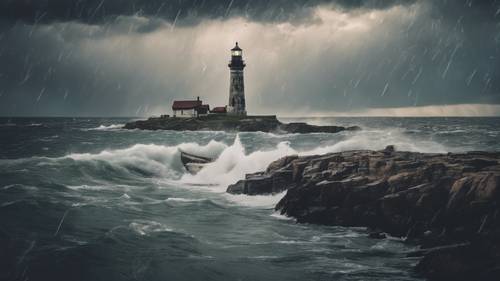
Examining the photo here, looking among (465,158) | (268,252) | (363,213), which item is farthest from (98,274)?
(465,158)

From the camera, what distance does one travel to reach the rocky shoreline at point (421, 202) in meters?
11.3

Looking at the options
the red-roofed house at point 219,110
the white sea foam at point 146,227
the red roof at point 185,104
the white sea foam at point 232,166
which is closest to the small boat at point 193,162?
the white sea foam at point 232,166

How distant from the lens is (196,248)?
1406 cm

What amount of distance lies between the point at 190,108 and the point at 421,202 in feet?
260

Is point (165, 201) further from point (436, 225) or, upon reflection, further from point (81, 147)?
point (81, 147)

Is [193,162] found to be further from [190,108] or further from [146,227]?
[190,108]

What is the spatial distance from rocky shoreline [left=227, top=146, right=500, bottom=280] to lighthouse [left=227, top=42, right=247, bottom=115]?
196 ft

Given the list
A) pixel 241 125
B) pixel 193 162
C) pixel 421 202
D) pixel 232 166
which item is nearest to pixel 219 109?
pixel 241 125

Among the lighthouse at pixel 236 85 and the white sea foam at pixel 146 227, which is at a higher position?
the lighthouse at pixel 236 85

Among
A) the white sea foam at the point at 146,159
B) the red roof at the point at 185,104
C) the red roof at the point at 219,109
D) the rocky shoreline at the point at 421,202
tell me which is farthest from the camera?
the red roof at the point at 185,104

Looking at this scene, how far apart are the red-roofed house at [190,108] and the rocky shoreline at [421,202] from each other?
71.2 m

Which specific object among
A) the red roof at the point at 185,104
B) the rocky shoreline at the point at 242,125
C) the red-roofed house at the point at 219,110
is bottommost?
the rocky shoreline at the point at 242,125

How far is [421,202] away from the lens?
15297 millimetres

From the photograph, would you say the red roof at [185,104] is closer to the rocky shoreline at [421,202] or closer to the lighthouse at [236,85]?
the lighthouse at [236,85]
